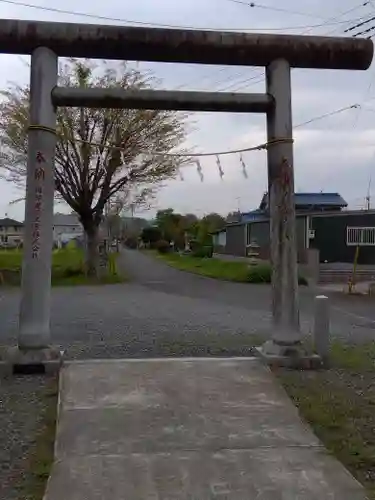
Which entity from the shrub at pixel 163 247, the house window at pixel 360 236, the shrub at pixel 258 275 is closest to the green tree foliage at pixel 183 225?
the shrub at pixel 163 247

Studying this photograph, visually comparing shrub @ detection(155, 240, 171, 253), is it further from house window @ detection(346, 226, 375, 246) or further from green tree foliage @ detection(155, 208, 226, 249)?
house window @ detection(346, 226, 375, 246)

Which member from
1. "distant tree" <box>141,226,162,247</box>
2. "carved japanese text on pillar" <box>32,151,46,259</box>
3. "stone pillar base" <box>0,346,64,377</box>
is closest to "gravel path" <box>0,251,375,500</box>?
"stone pillar base" <box>0,346,64,377</box>

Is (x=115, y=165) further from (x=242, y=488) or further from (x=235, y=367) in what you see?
(x=242, y=488)

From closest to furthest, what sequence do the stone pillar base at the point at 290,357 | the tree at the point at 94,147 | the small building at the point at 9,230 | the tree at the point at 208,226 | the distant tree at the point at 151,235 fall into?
the stone pillar base at the point at 290,357 → the tree at the point at 94,147 → the tree at the point at 208,226 → the distant tree at the point at 151,235 → the small building at the point at 9,230

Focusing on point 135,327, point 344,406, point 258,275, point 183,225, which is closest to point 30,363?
point 344,406

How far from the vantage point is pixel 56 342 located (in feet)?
31.2

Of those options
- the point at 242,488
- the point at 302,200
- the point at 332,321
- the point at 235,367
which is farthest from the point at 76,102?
the point at 302,200

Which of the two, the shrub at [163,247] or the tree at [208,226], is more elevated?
the tree at [208,226]

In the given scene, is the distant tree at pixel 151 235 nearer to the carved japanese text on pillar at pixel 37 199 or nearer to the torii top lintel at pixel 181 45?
the torii top lintel at pixel 181 45

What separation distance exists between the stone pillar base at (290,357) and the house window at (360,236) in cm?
2323

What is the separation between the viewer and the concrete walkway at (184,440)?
13.5ft

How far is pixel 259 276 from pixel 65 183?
9.15 m

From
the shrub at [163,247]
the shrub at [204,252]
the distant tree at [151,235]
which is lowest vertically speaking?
the shrub at [204,252]

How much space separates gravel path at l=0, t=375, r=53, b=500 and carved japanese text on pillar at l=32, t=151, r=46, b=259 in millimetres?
1480
